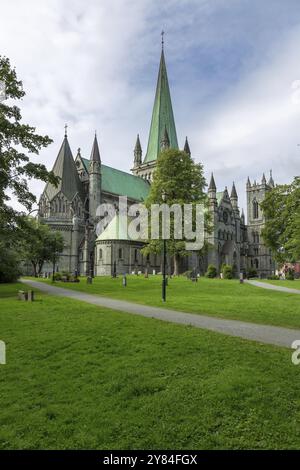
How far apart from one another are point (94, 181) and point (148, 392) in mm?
66743

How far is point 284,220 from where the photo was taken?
2244 centimetres

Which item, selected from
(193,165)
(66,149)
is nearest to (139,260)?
(193,165)

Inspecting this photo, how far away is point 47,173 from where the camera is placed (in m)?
24.4

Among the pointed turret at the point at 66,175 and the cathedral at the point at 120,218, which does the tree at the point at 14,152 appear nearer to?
the cathedral at the point at 120,218

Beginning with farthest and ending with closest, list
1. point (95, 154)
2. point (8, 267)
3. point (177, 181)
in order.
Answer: point (95, 154) → point (177, 181) → point (8, 267)

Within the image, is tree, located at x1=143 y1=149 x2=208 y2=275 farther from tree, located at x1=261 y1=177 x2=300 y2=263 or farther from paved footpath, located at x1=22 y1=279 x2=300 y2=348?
paved footpath, located at x1=22 y1=279 x2=300 y2=348

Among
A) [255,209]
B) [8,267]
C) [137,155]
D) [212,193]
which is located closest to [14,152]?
[8,267]

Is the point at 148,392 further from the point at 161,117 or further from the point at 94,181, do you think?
the point at 161,117

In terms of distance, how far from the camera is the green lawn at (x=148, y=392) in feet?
19.1

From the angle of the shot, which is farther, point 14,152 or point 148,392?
point 14,152

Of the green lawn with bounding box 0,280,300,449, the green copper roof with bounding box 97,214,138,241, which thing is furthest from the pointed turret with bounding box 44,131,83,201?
the green lawn with bounding box 0,280,300,449

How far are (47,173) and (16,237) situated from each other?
4.49 m

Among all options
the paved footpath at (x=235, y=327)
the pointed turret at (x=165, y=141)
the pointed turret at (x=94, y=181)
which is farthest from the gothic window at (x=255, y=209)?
the paved footpath at (x=235, y=327)

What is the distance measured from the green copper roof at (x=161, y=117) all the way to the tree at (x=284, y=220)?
68.0 meters
